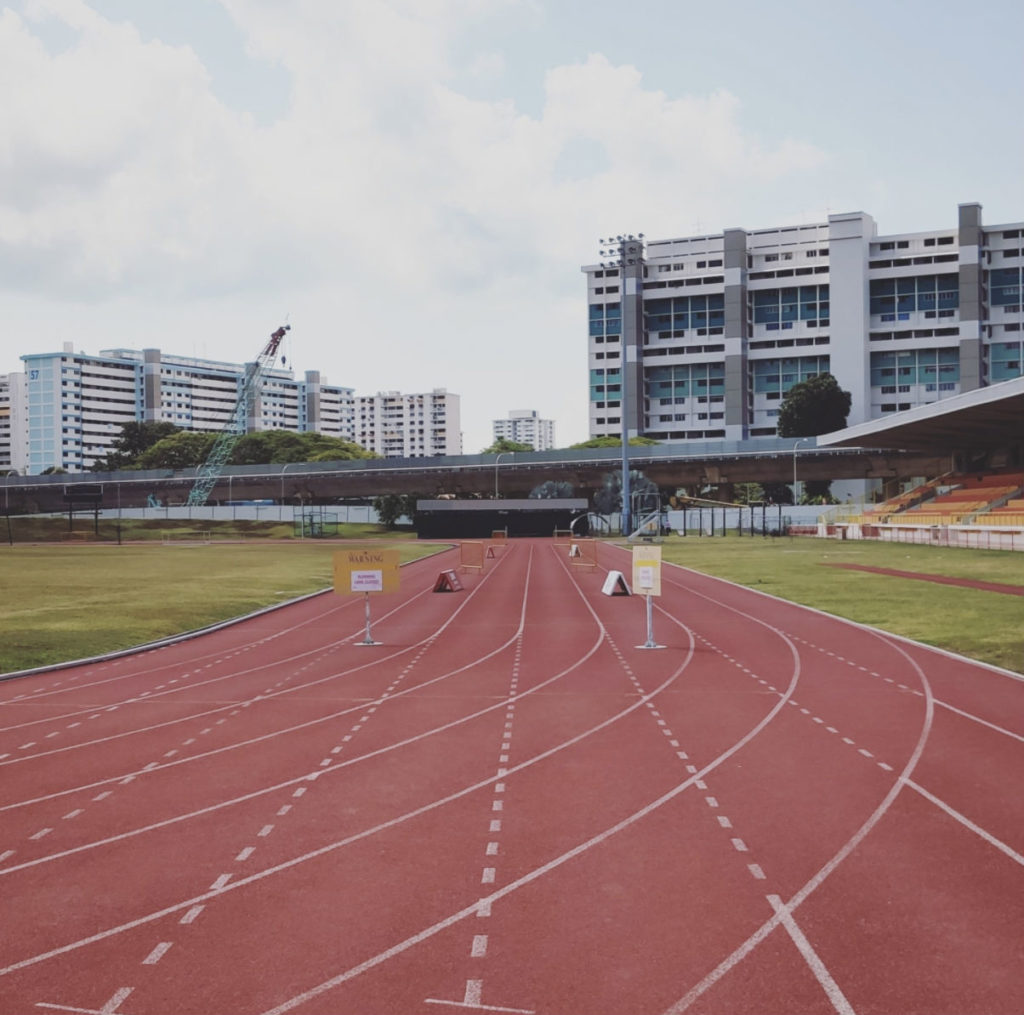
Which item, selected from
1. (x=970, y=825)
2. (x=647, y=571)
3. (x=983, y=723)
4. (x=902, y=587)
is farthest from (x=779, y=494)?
(x=970, y=825)

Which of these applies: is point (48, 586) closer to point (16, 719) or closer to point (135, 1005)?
point (16, 719)

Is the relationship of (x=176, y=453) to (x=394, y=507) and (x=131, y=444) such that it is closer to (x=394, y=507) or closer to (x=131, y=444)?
(x=131, y=444)

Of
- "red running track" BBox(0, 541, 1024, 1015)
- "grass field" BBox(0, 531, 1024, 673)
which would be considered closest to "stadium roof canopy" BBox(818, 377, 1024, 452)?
"grass field" BBox(0, 531, 1024, 673)

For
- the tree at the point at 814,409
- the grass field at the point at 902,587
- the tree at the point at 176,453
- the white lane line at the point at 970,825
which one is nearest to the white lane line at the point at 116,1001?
the white lane line at the point at 970,825

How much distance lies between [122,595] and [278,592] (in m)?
5.51

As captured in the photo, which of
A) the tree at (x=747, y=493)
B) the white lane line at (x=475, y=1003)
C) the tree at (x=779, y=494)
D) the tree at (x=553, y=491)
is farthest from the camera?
the tree at (x=747, y=493)

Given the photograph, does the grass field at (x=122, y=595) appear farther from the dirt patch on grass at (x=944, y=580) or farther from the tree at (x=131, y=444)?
the tree at (x=131, y=444)

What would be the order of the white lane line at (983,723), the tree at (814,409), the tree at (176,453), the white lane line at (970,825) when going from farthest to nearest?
the tree at (176,453) < the tree at (814,409) < the white lane line at (983,723) < the white lane line at (970,825)

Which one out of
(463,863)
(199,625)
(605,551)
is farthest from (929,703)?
(605,551)

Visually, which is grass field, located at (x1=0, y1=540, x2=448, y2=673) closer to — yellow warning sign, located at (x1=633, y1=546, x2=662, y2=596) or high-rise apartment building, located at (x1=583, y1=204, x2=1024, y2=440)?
yellow warning sign, located at (x1=633, y1=546, x2=662, y2=596)

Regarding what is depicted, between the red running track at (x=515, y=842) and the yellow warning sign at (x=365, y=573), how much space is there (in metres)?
4.95

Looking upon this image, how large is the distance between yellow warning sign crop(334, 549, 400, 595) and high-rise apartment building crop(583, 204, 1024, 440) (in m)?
109

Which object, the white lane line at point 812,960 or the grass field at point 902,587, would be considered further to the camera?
the grass field at point 902,587

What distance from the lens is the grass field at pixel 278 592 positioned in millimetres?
23203
